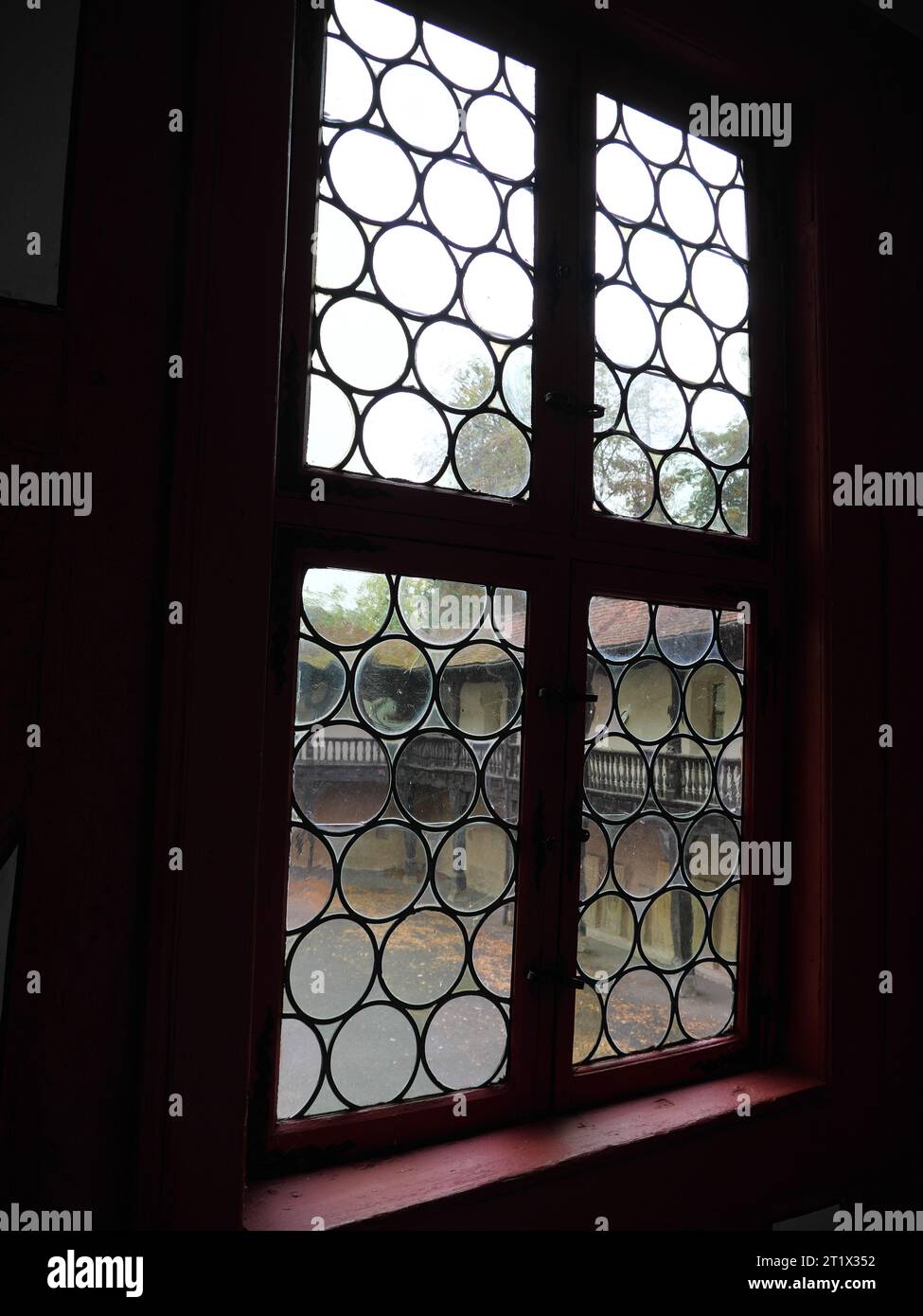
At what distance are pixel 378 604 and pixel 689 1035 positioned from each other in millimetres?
1160

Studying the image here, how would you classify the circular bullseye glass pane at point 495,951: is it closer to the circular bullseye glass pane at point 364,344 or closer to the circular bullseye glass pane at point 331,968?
the circular bullseye glass pane at point 331,968

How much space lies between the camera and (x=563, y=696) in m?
1.55

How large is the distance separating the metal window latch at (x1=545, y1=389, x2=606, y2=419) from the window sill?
138 cm

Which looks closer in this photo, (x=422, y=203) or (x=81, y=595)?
Result: (x=81, y=595)

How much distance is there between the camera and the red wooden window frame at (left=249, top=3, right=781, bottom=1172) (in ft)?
4.31

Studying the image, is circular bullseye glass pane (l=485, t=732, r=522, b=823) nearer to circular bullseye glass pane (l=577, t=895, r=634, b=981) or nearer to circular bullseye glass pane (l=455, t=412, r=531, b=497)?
circular bullseye glass pane (l=577, t=895, r=634, b=981)

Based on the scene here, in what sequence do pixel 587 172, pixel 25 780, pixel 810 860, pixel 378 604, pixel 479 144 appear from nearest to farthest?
pixel 25 780 → pixel 378 604 → pixel 479 144 → pixel 587 172 → pixel 810 860

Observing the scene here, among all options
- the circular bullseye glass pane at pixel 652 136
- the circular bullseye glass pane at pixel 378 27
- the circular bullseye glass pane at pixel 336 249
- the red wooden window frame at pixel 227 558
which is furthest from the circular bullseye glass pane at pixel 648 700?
the circular bullseye glass pane at pixel 378 27

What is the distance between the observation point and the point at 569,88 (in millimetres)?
1692

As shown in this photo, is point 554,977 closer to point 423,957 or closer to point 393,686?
point 423,957

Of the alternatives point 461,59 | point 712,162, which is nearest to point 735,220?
point 712,162

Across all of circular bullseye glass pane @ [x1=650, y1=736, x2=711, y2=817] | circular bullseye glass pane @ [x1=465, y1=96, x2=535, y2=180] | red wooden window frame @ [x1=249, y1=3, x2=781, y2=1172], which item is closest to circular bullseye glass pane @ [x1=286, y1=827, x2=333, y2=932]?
red wooden window frame @ [x1=249, y1=3, x2=781, y2=1172]

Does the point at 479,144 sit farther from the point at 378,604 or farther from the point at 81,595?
the point at 81,595
